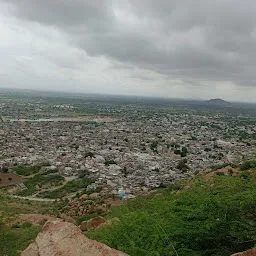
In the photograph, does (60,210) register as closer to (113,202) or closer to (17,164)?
(113,202)

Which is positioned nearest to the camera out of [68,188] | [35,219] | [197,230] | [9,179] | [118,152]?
[197,230]

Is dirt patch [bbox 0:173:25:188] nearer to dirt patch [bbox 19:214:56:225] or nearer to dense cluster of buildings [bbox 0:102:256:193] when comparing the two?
dense cluster of buildings [bbox 0:102:256:193]

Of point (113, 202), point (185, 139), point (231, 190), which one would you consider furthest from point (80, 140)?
point (231, 190)

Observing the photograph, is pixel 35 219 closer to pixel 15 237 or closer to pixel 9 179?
pixel 15 237

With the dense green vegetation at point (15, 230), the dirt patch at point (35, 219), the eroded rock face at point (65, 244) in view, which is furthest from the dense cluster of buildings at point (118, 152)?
the eroded rock face at point (65, 244)

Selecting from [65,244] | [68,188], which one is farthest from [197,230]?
[68,188]

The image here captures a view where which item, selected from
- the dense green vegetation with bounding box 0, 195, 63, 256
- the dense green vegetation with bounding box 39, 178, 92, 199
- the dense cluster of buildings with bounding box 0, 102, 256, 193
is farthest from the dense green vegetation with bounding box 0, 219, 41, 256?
the dense cluster of buildings with bounding box 0, 102, 256, 193

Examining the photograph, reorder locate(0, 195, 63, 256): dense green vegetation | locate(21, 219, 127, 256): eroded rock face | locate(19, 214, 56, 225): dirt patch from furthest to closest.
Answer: locate(19, 214, 56, 225): dirt patch, locate(0, 195, 63, 256): dense green vegetation, locate(21, 219, 127, 256): eroded rock face
